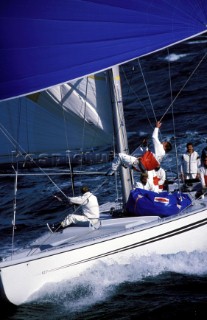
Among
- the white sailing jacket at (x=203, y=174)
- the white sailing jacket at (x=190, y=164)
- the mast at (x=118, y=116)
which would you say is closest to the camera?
the mast at (x=118, y=116)

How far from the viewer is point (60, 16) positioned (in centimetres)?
1523

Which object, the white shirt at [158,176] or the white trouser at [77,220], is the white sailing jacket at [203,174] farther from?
the white trouser at [77,220]

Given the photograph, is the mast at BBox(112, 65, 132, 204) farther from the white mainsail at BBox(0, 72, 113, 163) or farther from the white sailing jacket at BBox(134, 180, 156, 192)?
the white sailing jacket at BBox(134, 180, 156, 192)

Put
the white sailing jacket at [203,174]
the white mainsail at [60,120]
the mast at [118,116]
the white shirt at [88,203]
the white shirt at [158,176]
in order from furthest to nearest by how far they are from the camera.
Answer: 1. the white shirt at [158,176]
2. the white sailing jacket at [203,174]
3. the white mainsail at [60,120]
4. the mast at [118,116]
5. the white shirt at [88,203]

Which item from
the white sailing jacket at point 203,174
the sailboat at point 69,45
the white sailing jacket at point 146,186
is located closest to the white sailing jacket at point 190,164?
the white sailing jacket at point 203,174

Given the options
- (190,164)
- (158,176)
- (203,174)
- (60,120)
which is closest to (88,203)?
(60,120)

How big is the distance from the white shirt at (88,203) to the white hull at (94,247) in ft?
1.01

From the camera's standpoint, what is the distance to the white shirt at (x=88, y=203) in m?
16.5

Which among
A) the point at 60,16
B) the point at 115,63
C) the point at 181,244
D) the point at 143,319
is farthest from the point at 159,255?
the point at 60,16

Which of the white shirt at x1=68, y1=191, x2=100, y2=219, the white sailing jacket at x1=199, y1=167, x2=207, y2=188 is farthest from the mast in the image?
the white sailing jacket at x1=199, y1=167, x2=207, y2=188

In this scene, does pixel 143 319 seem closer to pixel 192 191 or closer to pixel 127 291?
pixel 127 291

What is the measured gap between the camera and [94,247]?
15625 millimetres

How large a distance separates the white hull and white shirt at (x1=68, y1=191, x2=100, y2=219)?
307 millimetres

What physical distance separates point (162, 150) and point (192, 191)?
1.62 meters
